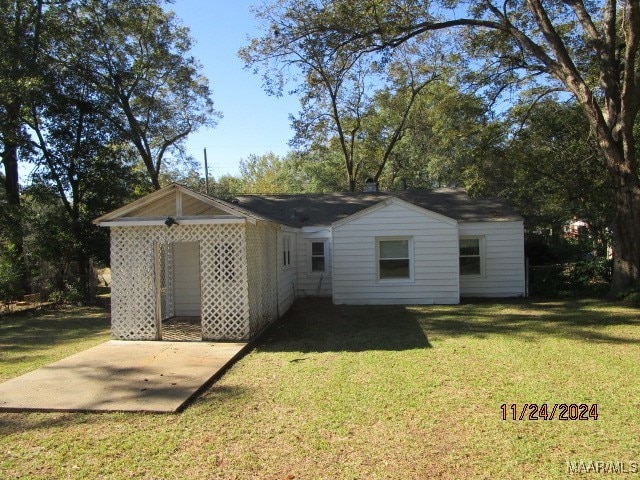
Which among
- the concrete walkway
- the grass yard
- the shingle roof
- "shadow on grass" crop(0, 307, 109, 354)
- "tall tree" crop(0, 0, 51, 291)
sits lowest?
"shadow on grass" crop(0, 307, 109, 354)

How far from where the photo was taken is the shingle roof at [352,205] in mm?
15453

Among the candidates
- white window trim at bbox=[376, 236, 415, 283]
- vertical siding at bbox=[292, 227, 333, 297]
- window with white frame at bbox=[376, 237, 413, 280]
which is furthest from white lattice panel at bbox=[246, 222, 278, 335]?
vertical siding at bbox=[292, 227, 333, 297]

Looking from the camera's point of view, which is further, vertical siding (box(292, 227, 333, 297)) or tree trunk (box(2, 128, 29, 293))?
vertical siding (box(292, 227, 333, 297))

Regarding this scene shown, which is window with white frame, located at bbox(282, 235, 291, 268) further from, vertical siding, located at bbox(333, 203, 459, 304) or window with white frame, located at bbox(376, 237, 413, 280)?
window with white frame, located at bbox(376, 237, 413, 280)

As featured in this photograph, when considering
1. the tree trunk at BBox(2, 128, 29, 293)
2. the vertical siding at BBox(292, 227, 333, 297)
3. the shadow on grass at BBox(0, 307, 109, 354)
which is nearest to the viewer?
the shadow on grass at BBox(0, 307, 109, 354)

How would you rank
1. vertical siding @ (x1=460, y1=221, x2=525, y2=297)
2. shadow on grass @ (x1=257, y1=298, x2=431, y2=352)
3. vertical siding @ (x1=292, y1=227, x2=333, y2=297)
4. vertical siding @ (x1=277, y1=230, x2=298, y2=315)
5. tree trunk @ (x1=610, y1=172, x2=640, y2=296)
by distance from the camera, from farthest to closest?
vertical siding @ (x1=292, y1=227, x2=333, y2=297)
vertical siding @ (x1=460, y1=221, x2=525, y2=297)
tree trunk @ (x1=610, y1=172, x2=640, y2=296)
vertical siding @ (x1=277, y1=230, x2=298, y2=315)
shadow on grass @ (x1=257, y1=298, x2=431, y2=352)

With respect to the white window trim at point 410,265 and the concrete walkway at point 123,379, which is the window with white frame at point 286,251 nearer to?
the white window trim at point 410,265

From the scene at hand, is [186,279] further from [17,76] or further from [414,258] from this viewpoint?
[17,76]

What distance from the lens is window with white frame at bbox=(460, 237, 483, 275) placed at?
598 inches

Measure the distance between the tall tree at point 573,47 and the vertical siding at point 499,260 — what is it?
105 inches

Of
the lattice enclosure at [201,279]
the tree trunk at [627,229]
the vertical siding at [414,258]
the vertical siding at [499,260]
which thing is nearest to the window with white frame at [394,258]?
the vertical siding at [414,258]

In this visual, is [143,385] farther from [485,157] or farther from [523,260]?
[485,157]
